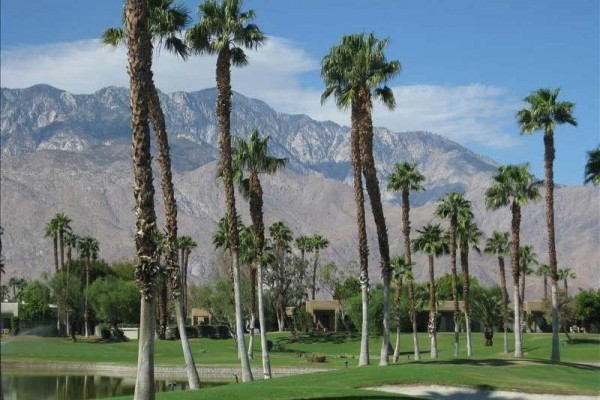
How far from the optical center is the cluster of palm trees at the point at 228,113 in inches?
1014

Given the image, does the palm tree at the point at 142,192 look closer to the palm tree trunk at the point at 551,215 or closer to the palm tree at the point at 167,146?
the palm tree at the point at 167,146

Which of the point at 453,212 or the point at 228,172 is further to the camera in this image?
the point at 453,212

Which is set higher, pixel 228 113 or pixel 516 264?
pixel 228 113

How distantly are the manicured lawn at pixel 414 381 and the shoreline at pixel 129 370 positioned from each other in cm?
2172

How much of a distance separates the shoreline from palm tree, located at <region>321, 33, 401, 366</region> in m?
17.5

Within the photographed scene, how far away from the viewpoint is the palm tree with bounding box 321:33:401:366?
182ft

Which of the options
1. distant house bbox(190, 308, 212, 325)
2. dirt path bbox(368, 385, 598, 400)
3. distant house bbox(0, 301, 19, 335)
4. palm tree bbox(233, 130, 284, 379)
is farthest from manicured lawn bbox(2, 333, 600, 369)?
distant house bbox(190, 308, 212, 325)

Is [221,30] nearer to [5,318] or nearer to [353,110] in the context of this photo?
[353,110]

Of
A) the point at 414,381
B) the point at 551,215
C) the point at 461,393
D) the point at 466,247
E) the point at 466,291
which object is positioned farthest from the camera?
the point at 466,247

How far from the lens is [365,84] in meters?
56.4

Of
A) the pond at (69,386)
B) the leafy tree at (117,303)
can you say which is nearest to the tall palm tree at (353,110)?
the pond at (69,386)

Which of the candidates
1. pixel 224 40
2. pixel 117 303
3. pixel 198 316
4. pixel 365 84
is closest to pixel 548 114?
pixel 365 84

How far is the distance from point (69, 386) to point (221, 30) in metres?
30.2

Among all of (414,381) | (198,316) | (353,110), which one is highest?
(353,110)
